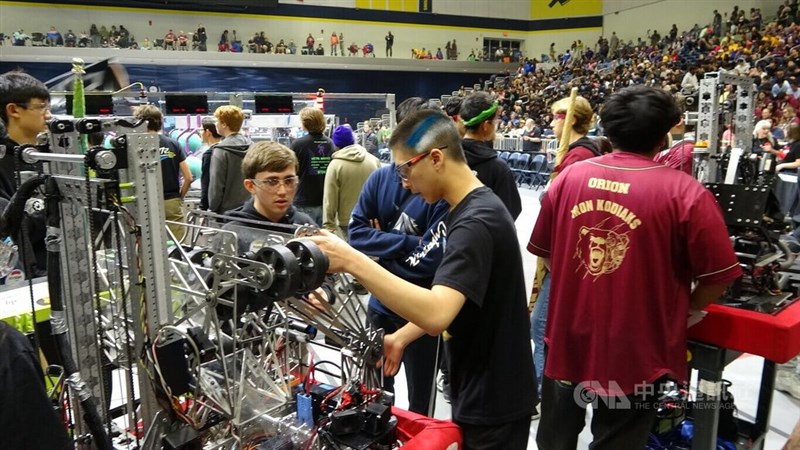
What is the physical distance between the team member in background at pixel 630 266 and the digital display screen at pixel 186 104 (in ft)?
20.3

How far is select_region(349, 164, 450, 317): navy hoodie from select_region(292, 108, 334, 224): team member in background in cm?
231

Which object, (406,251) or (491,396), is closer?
(491,396)

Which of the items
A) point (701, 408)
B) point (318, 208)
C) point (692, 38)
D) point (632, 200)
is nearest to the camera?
point (632, 200)

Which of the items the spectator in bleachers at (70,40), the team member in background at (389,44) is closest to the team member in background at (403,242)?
the spectator in bleachers at (70,40)

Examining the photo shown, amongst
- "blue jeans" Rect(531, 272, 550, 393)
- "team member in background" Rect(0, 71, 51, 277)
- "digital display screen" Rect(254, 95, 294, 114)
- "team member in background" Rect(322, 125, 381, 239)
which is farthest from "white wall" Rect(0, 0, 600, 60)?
"blue jeans" Rect(531, 272, 550, 393)

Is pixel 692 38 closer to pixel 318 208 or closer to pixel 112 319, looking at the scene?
pixel 318 208

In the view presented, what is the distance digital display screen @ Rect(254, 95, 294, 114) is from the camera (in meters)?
7.79

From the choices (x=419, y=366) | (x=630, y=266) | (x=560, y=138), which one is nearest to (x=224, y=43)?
(x=560, y=138)

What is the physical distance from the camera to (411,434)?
1.73 meters

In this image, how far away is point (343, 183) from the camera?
4.46 metres

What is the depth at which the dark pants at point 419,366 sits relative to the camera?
248 centimetres

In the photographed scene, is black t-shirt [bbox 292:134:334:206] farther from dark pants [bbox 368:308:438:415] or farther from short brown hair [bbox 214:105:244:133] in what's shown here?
dark pants [bbox 368:308:438:415]

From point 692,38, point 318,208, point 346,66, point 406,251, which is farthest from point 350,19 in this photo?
point 406,251

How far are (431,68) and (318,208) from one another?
19792mm
